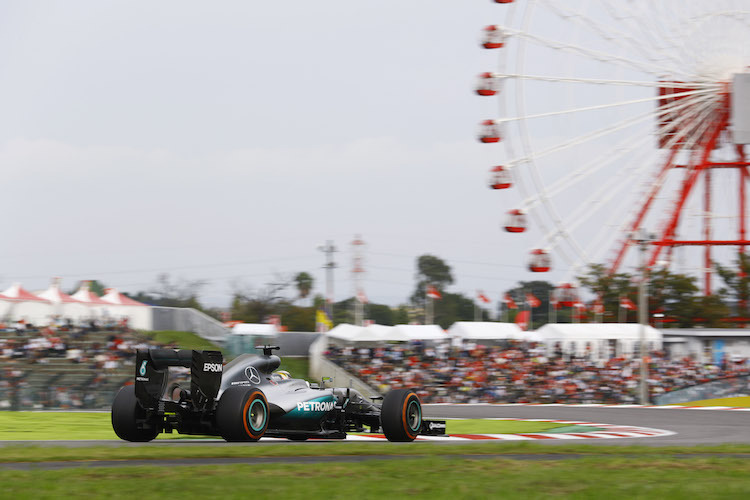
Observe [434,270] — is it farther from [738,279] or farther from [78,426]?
[78,426]

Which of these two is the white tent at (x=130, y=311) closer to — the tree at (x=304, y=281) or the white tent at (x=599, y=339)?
the white tent at (x=599, y=339)

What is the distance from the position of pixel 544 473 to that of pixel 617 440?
7055 millimetres

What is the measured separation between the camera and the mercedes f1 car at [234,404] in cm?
1303

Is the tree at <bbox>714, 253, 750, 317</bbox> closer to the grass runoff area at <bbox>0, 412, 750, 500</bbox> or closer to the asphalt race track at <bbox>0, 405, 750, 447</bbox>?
the asphalt race track at <bbox>0, 405, 750, 447</bbox>

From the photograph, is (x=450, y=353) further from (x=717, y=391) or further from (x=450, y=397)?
(x=717, y=391)

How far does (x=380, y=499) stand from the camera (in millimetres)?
8297

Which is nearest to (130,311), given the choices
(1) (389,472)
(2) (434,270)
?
(1) (389,472)

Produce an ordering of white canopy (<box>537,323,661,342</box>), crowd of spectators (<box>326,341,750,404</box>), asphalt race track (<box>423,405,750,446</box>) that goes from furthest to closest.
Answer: white canopy (<box>537,323,661,342</box>) < crowd of spectators (<box>326,341,750,404</box>) < asphalt race track (<box>423,405,750,446</box>)

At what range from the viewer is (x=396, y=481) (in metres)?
9.43

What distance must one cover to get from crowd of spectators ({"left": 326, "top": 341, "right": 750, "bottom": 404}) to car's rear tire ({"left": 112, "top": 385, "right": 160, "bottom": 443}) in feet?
69.2

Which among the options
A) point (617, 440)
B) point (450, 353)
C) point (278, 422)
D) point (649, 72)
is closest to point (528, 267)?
point (450, 353)

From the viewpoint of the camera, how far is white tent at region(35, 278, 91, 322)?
47.8 metres

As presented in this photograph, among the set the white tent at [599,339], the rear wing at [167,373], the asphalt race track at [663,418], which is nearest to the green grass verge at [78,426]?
the rear wing at [167,373]

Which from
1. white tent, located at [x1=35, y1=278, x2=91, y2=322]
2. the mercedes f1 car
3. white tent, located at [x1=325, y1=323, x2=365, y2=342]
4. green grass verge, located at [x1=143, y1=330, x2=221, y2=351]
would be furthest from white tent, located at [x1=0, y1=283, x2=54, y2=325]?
the mercedes f1 car
